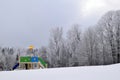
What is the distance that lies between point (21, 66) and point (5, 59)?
41.9 meters

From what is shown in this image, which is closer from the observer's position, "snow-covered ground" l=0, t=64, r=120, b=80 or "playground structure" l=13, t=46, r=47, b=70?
"snow-covered ground" l=0, t=64, r=120, b=80

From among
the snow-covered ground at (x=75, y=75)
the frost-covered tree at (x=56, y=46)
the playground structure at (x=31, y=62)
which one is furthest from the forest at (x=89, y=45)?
the snow-covered ground at (x=75, y=75)

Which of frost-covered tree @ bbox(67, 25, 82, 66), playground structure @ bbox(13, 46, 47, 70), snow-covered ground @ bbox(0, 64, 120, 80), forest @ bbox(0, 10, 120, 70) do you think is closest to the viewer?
snow-covered ground @ bbox(0, 64, 120, 80)

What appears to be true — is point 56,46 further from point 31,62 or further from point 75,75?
point 75,75

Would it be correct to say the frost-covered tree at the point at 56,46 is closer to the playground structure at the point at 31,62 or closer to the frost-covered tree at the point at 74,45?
the frost-covered tree at the point at 74,45

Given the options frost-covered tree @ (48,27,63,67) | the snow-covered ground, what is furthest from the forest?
the snow-covered ground

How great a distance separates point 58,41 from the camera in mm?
53156

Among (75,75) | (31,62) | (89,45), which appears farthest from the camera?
(89,45)

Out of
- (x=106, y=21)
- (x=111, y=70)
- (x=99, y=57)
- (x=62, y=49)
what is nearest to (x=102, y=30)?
(x=106, y=21)

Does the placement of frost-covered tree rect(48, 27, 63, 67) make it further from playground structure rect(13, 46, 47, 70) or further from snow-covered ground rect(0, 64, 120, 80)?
snow-covered ground rect(0, 64, 120, 80)

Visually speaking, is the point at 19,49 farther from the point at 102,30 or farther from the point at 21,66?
the point at 21,66

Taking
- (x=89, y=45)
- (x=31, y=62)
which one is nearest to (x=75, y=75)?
(x=31, y=62)

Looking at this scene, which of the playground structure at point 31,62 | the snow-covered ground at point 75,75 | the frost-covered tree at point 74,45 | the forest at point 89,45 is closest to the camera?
the snow-covered ground at point 75,75

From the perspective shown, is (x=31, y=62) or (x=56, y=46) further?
(x=56, y=46)
